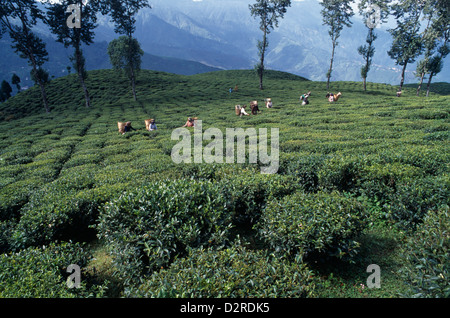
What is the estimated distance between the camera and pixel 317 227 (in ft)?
18.4

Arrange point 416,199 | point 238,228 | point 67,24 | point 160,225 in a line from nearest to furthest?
1. point 160,225
2. point 416,199
3. point 238,228
4. point 67,24

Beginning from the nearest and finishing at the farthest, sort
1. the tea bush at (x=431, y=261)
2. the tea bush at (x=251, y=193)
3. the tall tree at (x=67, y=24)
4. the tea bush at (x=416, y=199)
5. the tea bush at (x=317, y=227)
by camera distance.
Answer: the tea bush at (x=431, y=261), the tea bush at (x=317, y=227), the tea bush at (x=416, y=199), the tea bush at (x=251, y=193), the tall tree at (x=67, y=24)

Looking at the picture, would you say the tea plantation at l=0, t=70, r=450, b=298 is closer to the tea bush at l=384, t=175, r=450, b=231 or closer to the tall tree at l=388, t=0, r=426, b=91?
the tea bush at l=384, t=175, r=450, b=231

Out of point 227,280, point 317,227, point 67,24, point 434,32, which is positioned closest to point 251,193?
point 317,227

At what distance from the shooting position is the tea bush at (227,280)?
4180 millimetres

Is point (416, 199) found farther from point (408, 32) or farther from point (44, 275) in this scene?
point (408, 32)

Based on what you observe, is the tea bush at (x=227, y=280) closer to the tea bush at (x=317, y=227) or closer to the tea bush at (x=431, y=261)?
the tea bush at (x=317, y=227)

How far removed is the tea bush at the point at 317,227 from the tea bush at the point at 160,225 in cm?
130

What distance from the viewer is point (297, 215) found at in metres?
6.07

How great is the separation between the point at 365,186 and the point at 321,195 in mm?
2503

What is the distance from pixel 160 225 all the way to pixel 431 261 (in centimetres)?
562

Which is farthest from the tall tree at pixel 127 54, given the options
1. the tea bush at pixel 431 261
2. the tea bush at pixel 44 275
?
the tea bush at pixel 431 261

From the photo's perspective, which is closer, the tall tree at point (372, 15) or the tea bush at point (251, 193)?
the tea bush at point (251, 193)
